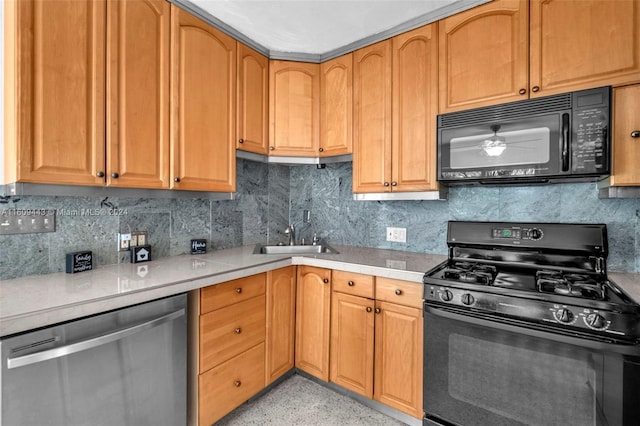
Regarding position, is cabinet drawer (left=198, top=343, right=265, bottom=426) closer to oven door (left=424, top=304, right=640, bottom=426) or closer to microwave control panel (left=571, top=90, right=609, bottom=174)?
oven door (left=424, top=304, right=640, bottom=426)

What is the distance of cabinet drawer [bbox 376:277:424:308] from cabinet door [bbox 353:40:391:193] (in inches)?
26.0

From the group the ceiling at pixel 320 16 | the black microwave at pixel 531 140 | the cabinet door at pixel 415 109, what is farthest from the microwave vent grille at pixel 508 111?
the ceiling at pixel 320 16

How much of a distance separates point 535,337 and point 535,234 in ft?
2.32

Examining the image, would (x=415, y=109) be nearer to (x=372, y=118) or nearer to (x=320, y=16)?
(x=372, y=118)

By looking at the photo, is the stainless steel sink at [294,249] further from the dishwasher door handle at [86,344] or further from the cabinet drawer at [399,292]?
the dishwasher door handle at [86,344]

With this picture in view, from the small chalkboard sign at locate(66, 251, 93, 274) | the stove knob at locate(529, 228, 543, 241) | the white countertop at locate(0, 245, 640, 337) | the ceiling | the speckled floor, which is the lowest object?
the speckled floor

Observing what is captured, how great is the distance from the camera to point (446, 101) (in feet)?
6.11

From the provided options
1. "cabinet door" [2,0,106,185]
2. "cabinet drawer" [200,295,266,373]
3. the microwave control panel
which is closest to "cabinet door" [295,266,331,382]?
"cabinet drawer" [200,295,266,373]

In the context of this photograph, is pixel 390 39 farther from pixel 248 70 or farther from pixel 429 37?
pixel 248 70

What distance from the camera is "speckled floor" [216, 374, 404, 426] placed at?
5.98ft

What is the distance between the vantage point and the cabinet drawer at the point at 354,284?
6.15 feet

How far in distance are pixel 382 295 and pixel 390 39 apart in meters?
1.70

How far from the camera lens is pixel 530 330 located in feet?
4.24

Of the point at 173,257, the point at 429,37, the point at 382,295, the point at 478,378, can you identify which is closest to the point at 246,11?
the point at 429,37
